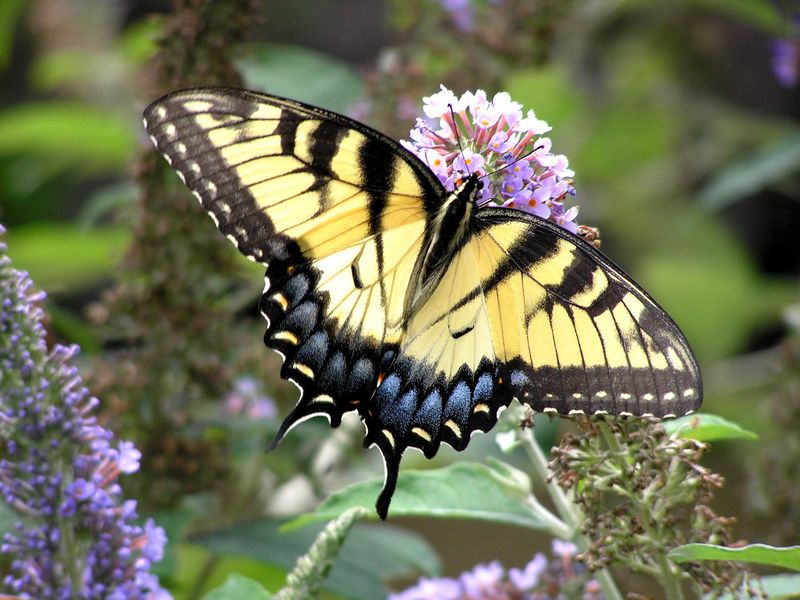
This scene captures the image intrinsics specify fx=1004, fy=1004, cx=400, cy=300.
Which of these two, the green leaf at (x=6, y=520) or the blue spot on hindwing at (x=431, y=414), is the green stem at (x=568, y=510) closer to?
the blue spot on hindwing at (x=431, y=414)

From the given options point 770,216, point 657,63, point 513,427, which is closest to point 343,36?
point 657,63

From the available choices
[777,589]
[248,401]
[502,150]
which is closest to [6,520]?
[248,401]

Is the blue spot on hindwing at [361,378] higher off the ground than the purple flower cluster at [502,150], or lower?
lower

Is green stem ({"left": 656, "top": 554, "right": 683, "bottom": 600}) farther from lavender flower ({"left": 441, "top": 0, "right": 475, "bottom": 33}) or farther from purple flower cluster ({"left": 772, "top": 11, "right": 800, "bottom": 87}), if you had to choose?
purple flower cluster ({"left": 772, "top": 11, "right": 800, "bottom": 87})

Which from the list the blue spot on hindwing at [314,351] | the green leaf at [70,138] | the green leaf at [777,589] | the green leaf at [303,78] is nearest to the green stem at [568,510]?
the green leaf at [777,589]

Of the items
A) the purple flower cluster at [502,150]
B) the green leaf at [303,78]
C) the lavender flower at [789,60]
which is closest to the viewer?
the purple flower cluster at [502,150]

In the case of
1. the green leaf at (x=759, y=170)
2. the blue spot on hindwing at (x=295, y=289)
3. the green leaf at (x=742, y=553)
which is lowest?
the green leaf at (x=742, y=553)

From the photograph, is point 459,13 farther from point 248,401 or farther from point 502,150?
point 502,150

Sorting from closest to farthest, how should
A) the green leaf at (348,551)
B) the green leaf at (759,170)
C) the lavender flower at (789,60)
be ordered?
the green leaf at (348,551)
the green leaf at (759,170)
the lavender flower at (789,60)
